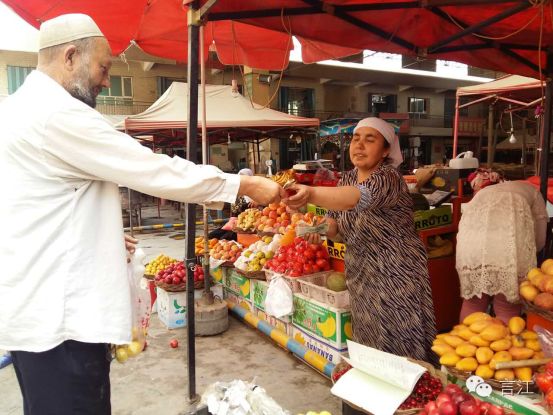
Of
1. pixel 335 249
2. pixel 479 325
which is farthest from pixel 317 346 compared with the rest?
pixel 479 325

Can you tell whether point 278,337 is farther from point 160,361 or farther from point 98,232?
point 98,232

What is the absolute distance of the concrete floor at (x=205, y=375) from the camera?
3484 mm

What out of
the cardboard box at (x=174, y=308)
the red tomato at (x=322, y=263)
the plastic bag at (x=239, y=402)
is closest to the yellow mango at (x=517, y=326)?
the plastic bag at (x=239, y=402)

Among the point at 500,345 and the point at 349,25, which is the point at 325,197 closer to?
the point at 500,345

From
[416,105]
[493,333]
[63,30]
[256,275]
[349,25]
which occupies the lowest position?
[256,275]

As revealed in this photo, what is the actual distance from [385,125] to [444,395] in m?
1.61

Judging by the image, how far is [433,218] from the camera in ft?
14.1

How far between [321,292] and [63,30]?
301cm

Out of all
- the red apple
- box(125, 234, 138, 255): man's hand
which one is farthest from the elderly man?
the red apple

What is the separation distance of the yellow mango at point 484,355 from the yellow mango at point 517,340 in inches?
6.7

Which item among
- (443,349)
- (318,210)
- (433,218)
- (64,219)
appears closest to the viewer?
(64,219)

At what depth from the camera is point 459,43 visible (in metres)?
3.88

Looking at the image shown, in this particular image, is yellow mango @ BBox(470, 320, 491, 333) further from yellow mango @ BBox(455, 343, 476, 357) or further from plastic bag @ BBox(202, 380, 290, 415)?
plastic bag @ BBox(202, 380, 290, 415)

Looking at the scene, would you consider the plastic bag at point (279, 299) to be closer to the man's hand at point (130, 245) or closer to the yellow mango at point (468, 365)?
the yellow mango at point (468, 365)
